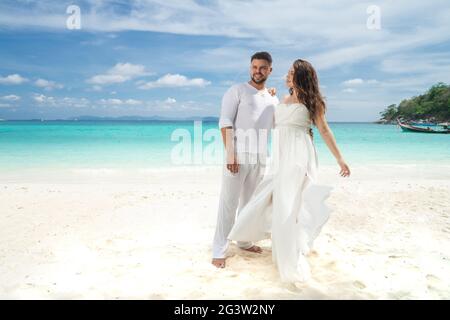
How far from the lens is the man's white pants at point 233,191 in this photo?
3.48 metres

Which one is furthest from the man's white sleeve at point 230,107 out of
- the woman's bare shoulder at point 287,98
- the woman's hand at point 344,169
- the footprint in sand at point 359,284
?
the footprint in sand at point 359,284

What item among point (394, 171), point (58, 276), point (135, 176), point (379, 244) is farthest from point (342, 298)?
point (394, 171)

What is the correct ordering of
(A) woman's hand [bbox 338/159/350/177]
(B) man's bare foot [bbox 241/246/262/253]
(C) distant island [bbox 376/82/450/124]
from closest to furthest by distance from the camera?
1. (A) woman's hand [bbox 338/159/350/177]
2. (B) man's bare foot [bbox 241/246/262/253]
3. (C) distant island [bbox 376/82/450/124]

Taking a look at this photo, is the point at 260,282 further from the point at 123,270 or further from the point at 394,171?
the point at 394,171

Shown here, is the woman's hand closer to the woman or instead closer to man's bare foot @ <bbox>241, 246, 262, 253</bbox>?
the woman

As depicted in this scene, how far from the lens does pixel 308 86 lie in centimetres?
301

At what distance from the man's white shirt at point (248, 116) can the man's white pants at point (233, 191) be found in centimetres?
14

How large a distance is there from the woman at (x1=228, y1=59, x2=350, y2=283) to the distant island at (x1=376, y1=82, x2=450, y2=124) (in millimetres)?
60099

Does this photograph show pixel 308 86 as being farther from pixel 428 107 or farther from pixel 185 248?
pixel 428 107

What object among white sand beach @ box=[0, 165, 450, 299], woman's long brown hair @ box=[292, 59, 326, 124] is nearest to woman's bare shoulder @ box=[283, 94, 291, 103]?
woman's long brown hair @ box=[292, 59, 326, 124]

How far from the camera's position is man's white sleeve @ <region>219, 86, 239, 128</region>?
3.36 m

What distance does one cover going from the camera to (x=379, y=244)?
4.18m

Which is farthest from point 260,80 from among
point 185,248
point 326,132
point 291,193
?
point 185,248

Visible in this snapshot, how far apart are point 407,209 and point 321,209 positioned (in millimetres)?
3058
